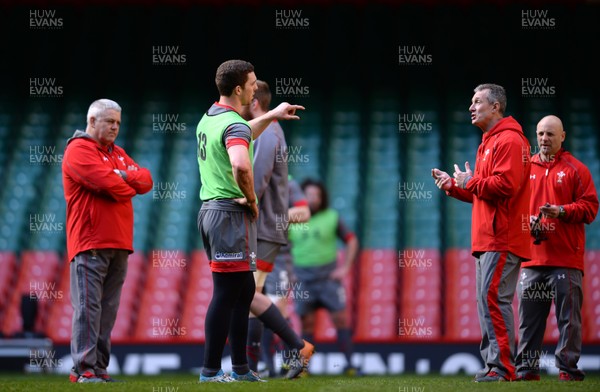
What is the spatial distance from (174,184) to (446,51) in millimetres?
4486

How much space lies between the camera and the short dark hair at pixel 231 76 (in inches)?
223

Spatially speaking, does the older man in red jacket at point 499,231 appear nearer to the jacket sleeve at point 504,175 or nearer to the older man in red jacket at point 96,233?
the jacket sleeve at point 504,175

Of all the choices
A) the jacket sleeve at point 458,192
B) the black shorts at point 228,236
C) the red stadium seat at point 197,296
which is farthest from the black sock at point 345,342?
the black shorts at point 228,236

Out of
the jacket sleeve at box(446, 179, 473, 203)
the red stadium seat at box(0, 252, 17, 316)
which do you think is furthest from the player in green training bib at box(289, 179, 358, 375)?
the red stadium seat at box(0, 252, 17, 316)

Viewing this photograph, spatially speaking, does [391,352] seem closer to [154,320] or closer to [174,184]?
[154,320]

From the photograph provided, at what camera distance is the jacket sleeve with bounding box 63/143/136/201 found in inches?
243

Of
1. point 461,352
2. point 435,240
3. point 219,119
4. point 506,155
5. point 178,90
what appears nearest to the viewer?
point 219,119

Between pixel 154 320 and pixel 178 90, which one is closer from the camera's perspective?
pixel 154 320

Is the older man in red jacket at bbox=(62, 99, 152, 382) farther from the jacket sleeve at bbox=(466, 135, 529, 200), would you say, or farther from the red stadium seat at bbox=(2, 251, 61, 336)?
the red stadium seat at bbox=(2, 251, 61, 336)

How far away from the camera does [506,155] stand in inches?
235

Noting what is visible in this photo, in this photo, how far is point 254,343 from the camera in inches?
267

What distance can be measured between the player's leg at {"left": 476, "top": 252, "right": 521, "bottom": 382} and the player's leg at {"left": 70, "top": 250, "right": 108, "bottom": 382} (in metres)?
2.43

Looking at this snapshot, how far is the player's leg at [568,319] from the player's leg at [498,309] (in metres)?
0.55

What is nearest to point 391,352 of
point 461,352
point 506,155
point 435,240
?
point 461,352
